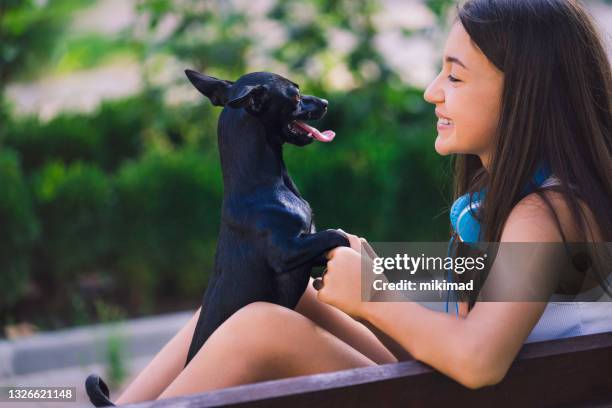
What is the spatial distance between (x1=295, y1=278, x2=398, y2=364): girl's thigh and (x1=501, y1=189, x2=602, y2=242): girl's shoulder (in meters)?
0.48

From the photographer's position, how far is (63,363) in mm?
4379

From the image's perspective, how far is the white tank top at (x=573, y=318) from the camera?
6.36 feet

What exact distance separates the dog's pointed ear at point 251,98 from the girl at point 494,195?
1.18 feet

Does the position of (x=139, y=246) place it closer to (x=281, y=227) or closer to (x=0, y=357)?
(x=0, y=357)

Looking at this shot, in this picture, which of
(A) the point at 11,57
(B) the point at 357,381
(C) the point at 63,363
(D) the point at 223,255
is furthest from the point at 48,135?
(B) the point at 357,381

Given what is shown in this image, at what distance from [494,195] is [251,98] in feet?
1.81

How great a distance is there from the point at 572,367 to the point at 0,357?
323cm

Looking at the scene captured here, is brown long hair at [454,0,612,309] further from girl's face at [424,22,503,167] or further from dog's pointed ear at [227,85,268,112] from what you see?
dog's pointed ear at [227,85,268,112]

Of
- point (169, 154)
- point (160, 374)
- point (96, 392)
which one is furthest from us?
point (169, 154)

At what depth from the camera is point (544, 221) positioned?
5.86ft

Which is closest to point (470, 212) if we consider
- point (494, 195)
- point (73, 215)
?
point (494, 195)

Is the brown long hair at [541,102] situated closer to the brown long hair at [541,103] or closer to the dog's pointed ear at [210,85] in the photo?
the brown long hair at [541,103]

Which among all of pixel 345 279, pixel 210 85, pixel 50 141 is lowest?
pixel 50 141

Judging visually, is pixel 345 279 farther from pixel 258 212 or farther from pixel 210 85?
pixel 210 85
